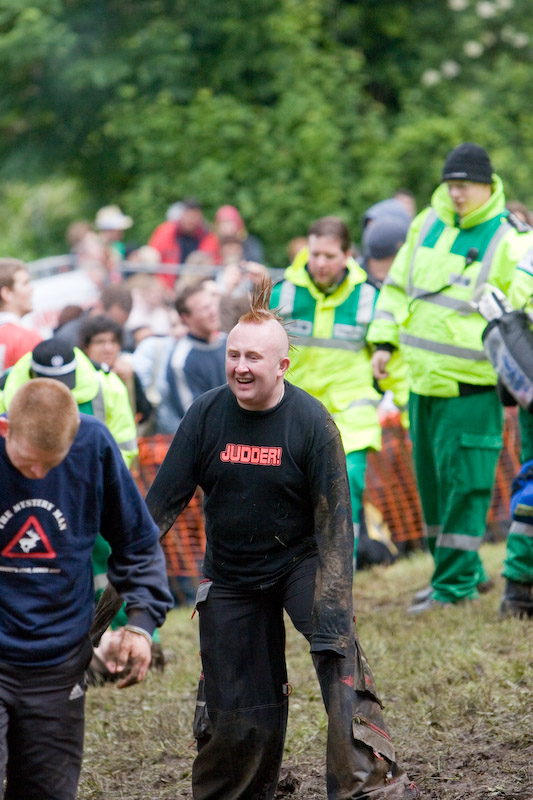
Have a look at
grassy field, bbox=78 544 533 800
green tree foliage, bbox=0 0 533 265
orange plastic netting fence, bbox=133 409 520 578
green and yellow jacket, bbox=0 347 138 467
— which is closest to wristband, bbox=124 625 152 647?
grassy field, bbox=78 544 533 800

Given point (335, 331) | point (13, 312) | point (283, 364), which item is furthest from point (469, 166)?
point (283, 364)

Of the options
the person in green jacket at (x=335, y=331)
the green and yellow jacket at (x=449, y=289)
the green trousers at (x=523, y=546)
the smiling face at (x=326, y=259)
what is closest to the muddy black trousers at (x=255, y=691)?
the green trousers at (x=523, y=546)

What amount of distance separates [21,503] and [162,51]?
1523 centimetres

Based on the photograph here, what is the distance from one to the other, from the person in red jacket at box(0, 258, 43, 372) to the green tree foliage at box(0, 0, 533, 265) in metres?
10.1

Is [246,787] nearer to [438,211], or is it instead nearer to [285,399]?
[285,399]

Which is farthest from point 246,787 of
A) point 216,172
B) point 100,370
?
point 216,172

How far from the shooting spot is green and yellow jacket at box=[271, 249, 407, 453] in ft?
23.7

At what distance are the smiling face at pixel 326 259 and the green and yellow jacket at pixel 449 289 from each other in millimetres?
355

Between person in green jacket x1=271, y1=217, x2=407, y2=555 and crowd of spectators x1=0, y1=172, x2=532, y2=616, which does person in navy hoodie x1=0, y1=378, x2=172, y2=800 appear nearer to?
crowd of spectators x1=0, y1=172, x2=532, y2=616

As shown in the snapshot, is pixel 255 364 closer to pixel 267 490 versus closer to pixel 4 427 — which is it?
pixel 267 490

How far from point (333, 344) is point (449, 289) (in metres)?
0.74

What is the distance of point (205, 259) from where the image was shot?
1281cm

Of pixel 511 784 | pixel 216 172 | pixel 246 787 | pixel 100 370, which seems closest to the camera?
pixel 246 787

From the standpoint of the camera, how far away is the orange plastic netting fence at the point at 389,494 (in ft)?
30.1
